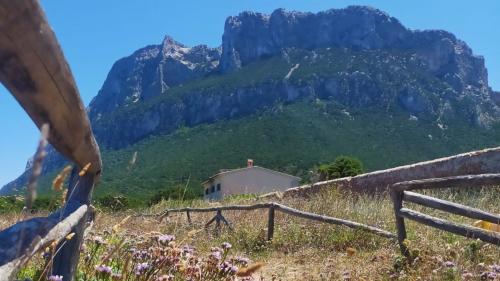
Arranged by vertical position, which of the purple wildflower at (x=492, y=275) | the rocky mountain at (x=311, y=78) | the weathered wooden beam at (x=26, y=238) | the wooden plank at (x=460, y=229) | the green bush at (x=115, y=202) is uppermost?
the rocky mountain at (x=311, y=78)

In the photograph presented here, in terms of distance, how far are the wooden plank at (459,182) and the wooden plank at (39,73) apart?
13.3 feet

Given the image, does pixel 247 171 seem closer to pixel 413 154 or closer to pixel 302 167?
pixel 302 167

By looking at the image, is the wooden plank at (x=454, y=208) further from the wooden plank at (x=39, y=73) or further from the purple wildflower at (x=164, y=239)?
the wooden plank at (x=39, y=73)

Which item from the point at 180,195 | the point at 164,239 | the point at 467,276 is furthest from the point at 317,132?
the point at 164,239

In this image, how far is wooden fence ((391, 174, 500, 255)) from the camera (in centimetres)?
469

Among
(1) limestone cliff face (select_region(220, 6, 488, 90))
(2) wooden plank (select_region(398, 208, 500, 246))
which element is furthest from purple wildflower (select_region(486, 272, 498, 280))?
(1) limestone cliff face (select_region(220, 6, 488, 90))

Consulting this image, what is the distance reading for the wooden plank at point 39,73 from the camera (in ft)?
3.95

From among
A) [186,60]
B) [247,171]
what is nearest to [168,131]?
[186,60]

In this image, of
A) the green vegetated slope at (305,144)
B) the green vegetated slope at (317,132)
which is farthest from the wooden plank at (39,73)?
the green vegetated slope at (305,144)

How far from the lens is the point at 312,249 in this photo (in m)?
7.39

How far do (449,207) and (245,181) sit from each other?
135ft

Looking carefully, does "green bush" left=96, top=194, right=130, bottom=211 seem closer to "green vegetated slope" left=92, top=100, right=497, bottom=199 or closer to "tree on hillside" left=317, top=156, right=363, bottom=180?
"tree on hillside" left=317, top=156, right=363, bottom=180

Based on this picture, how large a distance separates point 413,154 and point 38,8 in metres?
81.9

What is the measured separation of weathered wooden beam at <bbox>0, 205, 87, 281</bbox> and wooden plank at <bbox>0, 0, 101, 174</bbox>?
26cm
